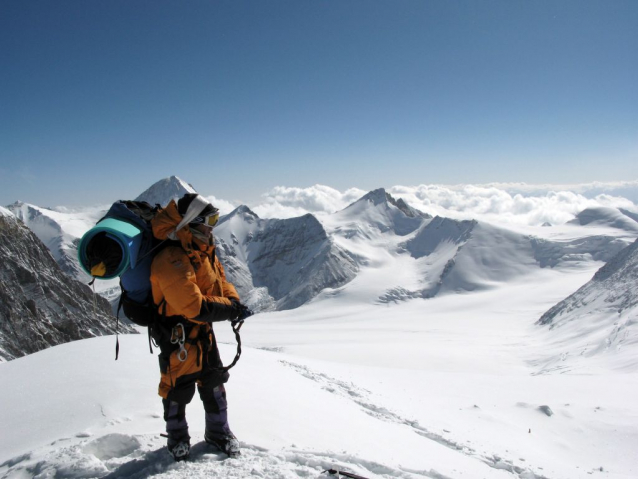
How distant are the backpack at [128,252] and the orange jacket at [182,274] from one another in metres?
0.17

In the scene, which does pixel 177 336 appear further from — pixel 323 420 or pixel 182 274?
pixel 323 420

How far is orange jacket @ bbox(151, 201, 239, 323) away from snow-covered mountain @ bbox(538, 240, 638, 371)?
2703 centimetres

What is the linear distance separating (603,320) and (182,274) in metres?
50.5

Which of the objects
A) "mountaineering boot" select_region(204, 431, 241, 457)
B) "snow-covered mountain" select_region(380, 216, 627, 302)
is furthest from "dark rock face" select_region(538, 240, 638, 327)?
"snow-covered mountain" select_region(380, 216, 627, 302)

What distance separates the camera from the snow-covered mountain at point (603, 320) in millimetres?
29877

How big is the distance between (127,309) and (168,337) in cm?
61

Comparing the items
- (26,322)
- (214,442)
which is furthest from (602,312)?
(26,322)

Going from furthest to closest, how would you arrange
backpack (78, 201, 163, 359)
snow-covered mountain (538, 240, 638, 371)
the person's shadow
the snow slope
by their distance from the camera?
1. snow-covered mountain (538, 240, 638, 371)
2. the snow slope
3. the person's shadow
4. backpack (78, 201, 163, 359)

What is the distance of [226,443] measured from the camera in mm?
4977

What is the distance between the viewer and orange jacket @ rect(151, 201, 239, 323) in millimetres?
4402

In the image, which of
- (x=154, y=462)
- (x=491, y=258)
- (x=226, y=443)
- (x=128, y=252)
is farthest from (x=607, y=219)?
(x=128, y=252)

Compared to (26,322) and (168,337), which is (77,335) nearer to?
(26,322)

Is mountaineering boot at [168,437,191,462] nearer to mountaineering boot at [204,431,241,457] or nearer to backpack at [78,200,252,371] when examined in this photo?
mountaineering boot at [204,431,241,457]

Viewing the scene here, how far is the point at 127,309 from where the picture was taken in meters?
4.82
